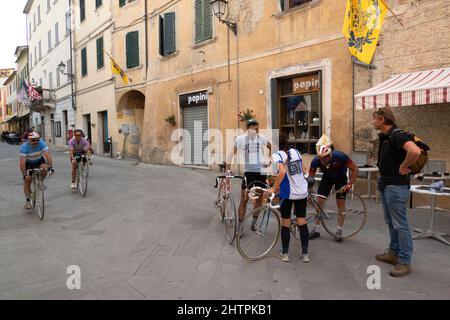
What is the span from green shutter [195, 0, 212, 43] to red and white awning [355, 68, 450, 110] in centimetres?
Result: 711

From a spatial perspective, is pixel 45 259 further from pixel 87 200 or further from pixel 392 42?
pixel 392 42

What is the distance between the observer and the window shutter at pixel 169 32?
14.1m

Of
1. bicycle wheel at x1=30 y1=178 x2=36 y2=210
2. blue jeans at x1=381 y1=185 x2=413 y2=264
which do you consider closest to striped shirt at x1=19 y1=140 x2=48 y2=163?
bicycle wheel at x1=30 y1=178 x2=36 y2=210

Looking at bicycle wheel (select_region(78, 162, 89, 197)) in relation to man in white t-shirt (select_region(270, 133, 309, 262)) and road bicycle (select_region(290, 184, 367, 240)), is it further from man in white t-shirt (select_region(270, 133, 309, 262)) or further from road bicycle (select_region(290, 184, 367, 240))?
man in white t-shirt (select_region(270, 133, 309, 262))

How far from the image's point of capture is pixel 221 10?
10953 mm

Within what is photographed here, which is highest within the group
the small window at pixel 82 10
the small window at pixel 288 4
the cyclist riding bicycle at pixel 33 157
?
the small window at pixel 82 10

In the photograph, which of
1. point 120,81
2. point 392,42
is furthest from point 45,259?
point 120,81

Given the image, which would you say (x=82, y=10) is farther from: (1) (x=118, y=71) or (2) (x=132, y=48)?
(1) (x=118, y=71)

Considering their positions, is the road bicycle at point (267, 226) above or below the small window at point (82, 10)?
below

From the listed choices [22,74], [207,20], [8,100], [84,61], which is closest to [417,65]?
[207,20]

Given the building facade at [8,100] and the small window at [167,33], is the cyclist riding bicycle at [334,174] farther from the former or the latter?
the building facade at [8,100]

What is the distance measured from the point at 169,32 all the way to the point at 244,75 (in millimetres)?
4847

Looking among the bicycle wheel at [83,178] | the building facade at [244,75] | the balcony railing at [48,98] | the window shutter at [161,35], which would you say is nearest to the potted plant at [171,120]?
the building facade at [244,75]

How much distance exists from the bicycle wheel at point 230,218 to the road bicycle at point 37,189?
3.37 metres
